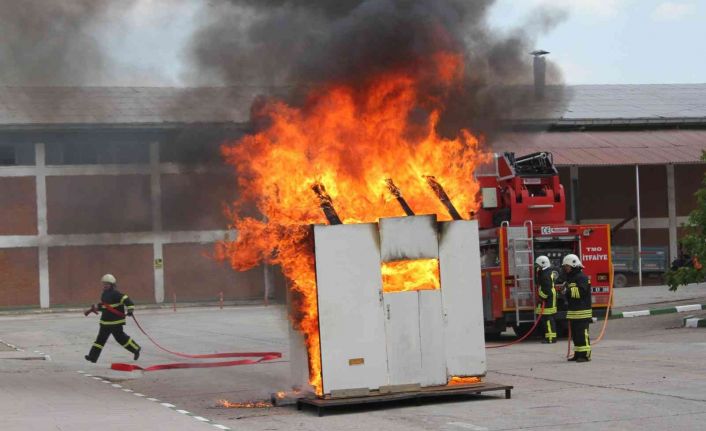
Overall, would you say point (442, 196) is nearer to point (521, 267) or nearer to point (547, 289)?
point (547, 289)

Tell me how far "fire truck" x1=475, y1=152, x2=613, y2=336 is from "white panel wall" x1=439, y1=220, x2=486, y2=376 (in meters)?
7.69

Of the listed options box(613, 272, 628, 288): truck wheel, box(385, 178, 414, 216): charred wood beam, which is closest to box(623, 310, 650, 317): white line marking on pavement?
box(385, 178, 414, 216): charred wood beam

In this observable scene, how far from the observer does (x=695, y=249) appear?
21875 millimetres

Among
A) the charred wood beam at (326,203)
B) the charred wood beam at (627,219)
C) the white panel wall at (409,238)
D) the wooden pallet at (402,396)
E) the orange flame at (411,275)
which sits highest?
the charred wood beam at (627,219)

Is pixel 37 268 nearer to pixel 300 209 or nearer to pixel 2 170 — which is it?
pixel 2 170

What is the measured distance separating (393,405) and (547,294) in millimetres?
7473

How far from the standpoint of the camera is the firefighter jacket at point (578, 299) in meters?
16.7

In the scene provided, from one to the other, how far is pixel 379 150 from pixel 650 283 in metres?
31.8

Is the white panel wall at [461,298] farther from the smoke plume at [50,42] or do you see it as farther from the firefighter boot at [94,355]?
the firefighter boot at [94,355]

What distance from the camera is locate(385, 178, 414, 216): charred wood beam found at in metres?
13.0

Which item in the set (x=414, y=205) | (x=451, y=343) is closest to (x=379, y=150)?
(x=414, y=205)

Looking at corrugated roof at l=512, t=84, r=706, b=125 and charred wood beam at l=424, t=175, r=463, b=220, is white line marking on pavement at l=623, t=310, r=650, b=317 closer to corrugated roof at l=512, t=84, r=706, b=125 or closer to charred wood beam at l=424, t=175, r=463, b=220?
charred wood beam at l=424, t=175, r=463, b=220

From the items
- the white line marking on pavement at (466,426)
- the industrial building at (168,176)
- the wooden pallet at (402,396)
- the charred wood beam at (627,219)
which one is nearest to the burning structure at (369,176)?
the wooden pallet at (402,396)

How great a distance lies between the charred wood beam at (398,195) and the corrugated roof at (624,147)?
1022 inches
